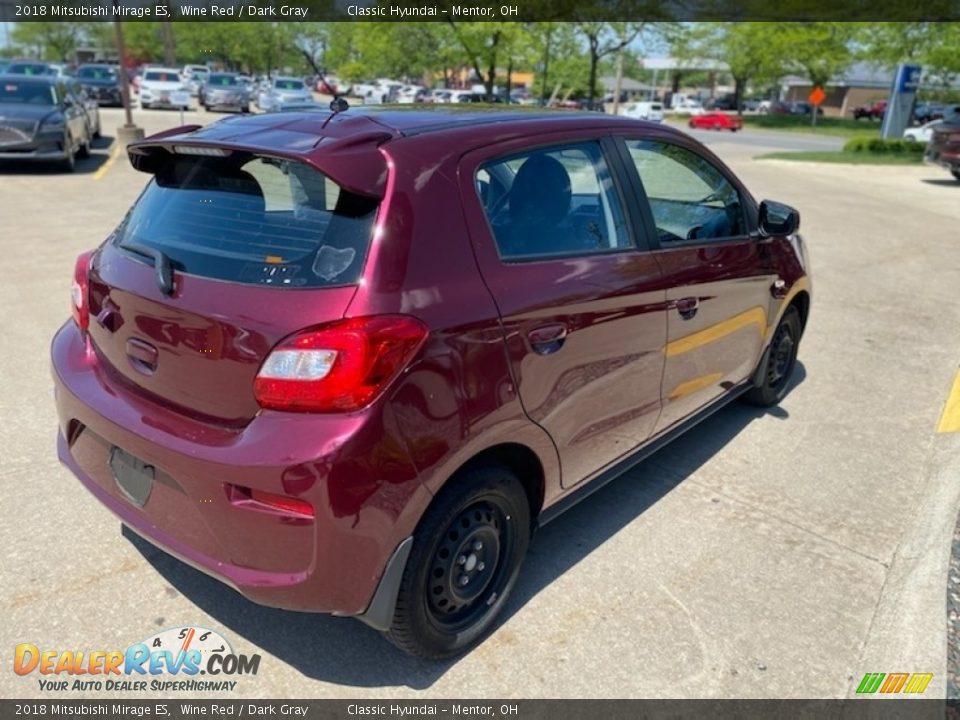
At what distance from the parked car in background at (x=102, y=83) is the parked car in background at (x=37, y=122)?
19771mm

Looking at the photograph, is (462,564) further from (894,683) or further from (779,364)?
(779,364)

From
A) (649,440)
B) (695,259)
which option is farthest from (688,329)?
(649,440)

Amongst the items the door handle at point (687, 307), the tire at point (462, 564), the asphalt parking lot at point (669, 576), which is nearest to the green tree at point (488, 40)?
the asphalt parking lot at point (669, 576)

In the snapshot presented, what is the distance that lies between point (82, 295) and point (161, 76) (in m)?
33.6

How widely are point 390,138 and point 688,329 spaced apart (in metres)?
1.70

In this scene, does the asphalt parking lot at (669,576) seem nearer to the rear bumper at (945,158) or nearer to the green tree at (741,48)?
the rear bumper at (945,158)

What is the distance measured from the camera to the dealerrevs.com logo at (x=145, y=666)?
8.05 feet

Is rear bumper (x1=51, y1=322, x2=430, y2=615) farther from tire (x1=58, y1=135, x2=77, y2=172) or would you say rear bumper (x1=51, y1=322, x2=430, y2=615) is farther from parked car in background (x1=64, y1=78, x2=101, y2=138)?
parked car in background (x1=64, y1=78, x2=101, y2=138)

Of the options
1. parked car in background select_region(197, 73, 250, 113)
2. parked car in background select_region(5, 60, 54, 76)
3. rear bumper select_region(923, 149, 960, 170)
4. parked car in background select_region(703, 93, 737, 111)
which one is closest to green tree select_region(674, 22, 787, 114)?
parked car in background select_region(703, 93, 737, 111)

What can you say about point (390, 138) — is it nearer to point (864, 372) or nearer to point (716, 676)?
point (716, 676)

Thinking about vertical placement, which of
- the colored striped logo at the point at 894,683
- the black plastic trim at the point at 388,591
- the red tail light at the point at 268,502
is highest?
the red tail light at the point at 268,502

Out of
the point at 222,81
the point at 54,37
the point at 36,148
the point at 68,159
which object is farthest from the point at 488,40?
the point at 54,37

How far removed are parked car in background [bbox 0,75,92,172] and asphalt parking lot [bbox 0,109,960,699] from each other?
9147mm

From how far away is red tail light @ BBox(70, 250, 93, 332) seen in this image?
2775 millimetres
